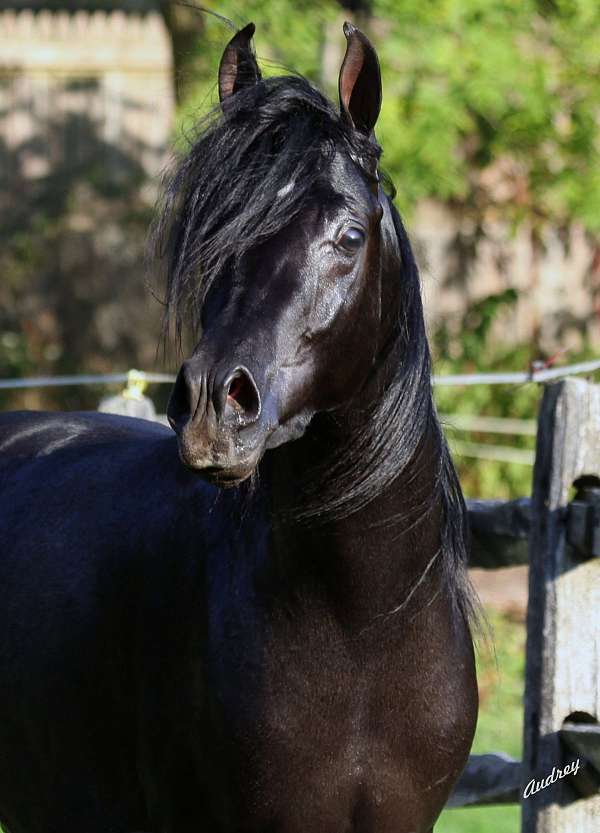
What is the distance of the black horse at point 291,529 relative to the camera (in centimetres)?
237

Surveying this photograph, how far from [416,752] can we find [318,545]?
1.51 feet

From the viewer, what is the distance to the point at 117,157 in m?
13.9

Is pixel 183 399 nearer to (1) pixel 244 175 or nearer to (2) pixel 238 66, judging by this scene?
(1) pixel 244 175

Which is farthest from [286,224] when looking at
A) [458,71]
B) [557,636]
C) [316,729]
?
[458,71]

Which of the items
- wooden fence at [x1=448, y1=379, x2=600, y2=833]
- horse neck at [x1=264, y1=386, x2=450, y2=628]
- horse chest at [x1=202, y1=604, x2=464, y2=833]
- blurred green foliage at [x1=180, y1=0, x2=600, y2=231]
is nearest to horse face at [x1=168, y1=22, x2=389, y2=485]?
horse neck at [x1=264, y1=386, x2=450, y2=628]

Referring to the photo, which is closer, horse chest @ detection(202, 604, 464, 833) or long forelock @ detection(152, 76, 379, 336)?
long forelock @ detection(152, 76, 379, 336)

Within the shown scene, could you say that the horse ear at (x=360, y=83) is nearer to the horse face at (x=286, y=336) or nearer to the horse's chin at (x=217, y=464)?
the horse face at (x=286, y=336)

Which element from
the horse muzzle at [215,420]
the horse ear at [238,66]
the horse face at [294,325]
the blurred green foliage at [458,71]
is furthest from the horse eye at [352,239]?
the blurred green foliage at [458,71]

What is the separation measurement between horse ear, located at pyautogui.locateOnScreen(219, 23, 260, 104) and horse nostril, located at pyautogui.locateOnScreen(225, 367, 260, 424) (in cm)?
77

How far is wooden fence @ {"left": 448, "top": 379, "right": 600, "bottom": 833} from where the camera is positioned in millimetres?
3469

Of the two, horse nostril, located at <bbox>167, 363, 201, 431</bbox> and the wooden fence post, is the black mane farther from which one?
the wooden fence post

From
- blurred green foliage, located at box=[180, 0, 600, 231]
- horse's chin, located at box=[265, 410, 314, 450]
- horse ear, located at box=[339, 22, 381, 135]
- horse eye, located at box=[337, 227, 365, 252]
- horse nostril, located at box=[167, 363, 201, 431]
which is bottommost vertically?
horse's chin, located at box=[265, 410, 314, 450]

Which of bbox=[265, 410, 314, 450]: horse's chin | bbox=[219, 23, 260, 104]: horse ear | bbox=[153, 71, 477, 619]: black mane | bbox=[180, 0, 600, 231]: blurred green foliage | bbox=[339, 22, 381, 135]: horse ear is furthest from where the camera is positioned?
bbox=[180, 0, 600, 231]: blurred green foliage

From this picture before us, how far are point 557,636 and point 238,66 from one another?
5.53 feet
